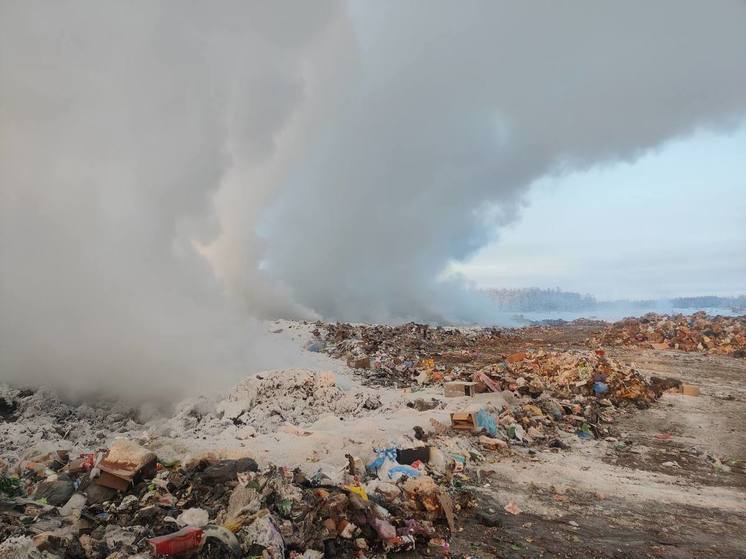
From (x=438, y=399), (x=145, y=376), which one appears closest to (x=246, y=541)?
(x=438, y=399)

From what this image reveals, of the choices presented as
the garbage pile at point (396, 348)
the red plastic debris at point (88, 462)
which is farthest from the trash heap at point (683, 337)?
the red plastic debris at point (88, 462)

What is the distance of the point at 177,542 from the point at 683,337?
17745mm

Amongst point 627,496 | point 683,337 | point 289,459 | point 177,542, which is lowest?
point 627,496

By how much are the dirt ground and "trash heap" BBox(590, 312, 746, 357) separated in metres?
8.95

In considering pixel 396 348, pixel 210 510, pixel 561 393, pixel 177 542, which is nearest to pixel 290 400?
pixel 210 510

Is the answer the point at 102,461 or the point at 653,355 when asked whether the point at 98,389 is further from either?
the point at 653,355

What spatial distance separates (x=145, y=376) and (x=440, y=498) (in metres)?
5.99

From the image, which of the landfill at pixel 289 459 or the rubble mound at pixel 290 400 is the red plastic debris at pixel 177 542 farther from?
the rubble mound at pixel 290 400

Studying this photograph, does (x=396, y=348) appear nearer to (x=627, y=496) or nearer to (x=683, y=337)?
(x=627, y=496)

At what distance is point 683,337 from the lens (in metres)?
15.2

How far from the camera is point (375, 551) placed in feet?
9.53

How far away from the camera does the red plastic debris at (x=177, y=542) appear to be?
92.8 inches

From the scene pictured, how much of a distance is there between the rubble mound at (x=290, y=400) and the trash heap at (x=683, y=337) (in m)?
12.9

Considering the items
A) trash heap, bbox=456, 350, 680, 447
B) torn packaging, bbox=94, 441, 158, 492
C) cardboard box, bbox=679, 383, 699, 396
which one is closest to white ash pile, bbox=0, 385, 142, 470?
torn packaging, bbox=94, 441, 158, 492
